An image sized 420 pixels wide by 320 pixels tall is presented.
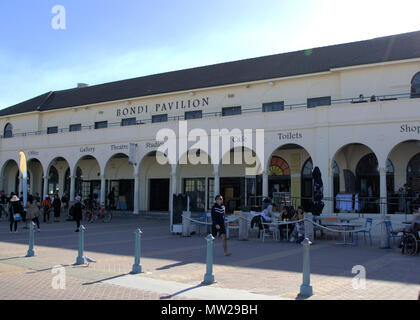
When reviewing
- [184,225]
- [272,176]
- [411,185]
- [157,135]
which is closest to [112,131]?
[157,135]

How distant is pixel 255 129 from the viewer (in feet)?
79.0

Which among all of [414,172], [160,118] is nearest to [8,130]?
[160,118]

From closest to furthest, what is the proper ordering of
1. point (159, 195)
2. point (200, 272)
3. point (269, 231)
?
point (200, 272) → point (269, 231) → point (159, 195)

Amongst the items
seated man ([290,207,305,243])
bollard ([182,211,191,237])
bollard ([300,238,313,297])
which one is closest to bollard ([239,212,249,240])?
seated man ([290,207,305,243])

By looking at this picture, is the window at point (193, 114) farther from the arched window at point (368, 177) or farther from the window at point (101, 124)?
the arched window at point (368, 177)

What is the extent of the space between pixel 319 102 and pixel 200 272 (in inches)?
737

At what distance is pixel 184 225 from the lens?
17.3 metres

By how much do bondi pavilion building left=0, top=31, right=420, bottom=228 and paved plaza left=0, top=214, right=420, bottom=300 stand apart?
8218mm

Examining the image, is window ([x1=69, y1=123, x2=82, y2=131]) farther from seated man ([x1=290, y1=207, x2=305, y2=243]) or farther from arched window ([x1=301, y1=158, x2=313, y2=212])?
seated man ([x1=290, y1=207, x2=305, y2=243])

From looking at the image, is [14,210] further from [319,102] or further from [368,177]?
[368,177]

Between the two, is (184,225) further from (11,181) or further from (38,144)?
(11,181)

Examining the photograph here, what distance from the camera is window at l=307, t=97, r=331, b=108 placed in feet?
83.8

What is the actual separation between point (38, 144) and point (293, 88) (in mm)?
20539
